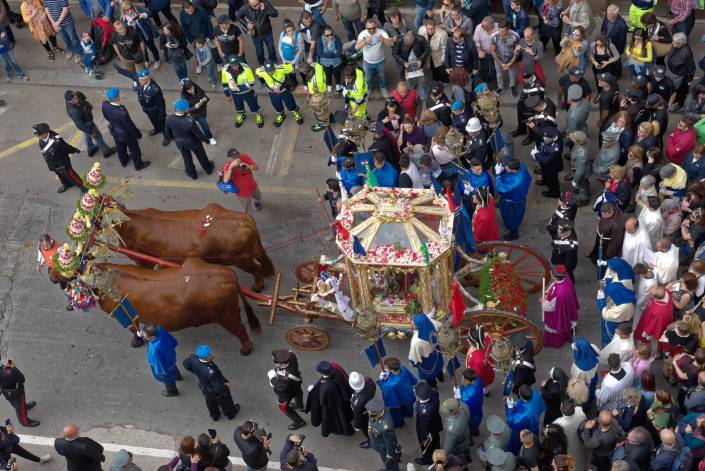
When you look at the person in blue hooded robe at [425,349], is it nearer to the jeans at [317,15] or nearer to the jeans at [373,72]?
the jeans at [373,72]

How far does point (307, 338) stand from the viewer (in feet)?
42.7

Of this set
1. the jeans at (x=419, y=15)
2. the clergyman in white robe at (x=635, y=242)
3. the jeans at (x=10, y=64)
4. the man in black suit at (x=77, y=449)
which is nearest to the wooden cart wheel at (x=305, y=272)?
the man in black suit at (x=77, y=449)

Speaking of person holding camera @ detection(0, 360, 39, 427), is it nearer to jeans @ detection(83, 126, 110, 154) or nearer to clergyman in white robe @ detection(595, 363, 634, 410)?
jeans @ detection(83, 126, 110, 154)

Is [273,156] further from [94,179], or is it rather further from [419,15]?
[419,15]

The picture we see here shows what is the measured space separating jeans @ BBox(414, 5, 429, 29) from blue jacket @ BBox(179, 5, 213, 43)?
13.4 ft

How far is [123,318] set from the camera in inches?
505

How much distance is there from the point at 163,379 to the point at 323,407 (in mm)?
2414

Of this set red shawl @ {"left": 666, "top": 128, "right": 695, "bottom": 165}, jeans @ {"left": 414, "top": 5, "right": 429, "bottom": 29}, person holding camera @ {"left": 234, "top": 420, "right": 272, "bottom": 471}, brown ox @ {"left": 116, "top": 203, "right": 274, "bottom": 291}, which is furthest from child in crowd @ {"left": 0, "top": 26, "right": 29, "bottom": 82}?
red shawl @ {"left": 666, "top": 128, "right": 695, "bottom": 165}

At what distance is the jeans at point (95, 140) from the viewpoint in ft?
54.6

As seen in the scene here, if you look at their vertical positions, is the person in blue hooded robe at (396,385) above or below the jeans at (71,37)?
below

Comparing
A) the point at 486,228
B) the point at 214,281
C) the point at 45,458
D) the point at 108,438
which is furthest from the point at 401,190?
the point at 45,458

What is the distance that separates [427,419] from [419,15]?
9282mm

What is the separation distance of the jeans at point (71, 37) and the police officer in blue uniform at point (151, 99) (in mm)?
2291

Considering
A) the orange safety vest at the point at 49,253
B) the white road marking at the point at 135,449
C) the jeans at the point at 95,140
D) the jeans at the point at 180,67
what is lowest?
the white road marking at the point at 135,449
